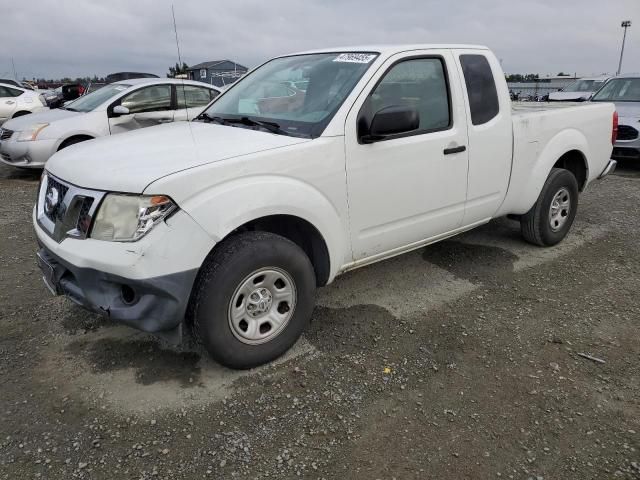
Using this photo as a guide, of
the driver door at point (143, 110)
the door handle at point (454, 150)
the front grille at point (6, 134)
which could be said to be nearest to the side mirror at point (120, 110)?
the driver door at point (143, 110)

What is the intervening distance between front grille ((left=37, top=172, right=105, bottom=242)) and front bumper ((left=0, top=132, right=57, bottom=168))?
5.52 m

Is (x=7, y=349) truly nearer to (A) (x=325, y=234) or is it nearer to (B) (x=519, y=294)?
(A) (x=325, y=234)

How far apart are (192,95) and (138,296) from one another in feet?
23.2

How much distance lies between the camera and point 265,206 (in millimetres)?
2781

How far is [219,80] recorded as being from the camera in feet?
33.7

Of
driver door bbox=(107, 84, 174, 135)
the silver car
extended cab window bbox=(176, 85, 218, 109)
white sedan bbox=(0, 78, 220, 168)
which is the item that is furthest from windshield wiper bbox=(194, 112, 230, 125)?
the silver car

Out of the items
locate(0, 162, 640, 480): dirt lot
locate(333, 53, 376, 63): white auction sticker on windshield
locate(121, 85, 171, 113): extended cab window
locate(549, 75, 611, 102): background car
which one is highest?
locate(333, 53, 376, 63): white auction sticker on windshield

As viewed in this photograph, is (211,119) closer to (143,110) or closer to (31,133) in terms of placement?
(143,110)

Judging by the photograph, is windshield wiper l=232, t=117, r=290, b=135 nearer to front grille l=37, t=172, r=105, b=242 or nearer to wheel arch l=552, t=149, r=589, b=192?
front grille l=37, t=172, r=105, b=242

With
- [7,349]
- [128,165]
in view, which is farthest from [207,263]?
[7,349]

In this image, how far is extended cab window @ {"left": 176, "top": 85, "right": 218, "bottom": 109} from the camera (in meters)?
8.55

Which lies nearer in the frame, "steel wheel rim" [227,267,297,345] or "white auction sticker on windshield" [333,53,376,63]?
"steel wheel rim" [227,267,297,345]

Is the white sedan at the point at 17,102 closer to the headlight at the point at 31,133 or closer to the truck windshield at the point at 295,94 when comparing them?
the headlight at the point at 31,133

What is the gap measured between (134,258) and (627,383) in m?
2.86
